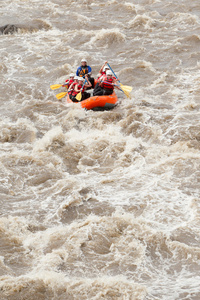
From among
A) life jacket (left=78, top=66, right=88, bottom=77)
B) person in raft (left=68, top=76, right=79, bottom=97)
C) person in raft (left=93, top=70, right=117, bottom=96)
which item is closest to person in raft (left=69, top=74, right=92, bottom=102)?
person in raft (left=68, top=76, right=79, bottom=97)

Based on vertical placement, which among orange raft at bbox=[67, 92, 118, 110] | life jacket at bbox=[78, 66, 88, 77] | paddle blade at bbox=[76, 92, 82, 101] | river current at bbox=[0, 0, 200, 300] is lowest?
river current at bbox=[0, 0, 200, 300]

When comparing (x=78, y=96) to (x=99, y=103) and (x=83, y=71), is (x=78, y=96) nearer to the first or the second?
(x=99, y=103)

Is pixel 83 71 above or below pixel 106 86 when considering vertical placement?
above

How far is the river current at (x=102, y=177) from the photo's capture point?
5.73 m

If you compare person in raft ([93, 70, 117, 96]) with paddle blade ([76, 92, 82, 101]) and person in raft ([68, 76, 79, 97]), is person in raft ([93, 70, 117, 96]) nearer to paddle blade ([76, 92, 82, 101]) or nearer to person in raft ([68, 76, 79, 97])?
paddle blade ([76, 92, 82, 101])

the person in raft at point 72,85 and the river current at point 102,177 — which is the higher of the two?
the person in raft at point 72,85

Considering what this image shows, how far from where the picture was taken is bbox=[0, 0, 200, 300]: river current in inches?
226

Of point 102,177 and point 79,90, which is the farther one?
point 79,90

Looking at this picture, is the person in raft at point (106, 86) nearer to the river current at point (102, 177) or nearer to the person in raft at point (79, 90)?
the person in raft at point (79, 90)

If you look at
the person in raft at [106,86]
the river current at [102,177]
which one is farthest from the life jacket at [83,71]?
the person in raft at [106,86]

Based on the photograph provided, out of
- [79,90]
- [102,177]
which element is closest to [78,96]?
[79,90]

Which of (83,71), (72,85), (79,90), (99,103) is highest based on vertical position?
(83,71)

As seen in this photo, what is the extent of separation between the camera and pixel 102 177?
827 cm

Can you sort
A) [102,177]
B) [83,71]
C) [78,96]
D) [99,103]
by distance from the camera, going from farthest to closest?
1. [83,71]
2. [78,96]
3. [99,103]
4. [102,177]
